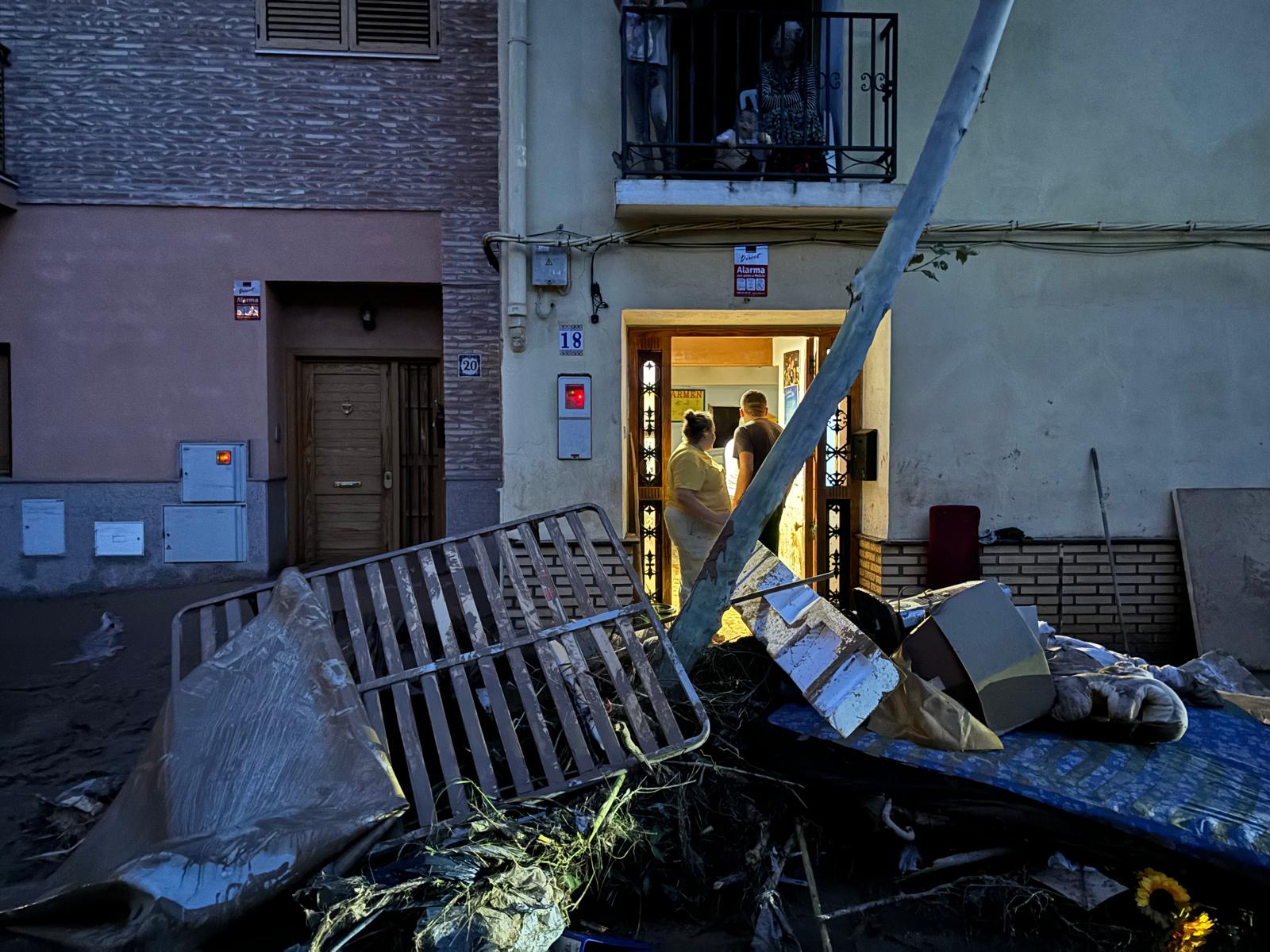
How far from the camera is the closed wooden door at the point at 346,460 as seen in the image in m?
8.19

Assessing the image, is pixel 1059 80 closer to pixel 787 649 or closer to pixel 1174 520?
pixel 1174 520

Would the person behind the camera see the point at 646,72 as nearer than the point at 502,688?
No

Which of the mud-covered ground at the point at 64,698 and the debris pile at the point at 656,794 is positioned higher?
the debris pile at the point at 656,794

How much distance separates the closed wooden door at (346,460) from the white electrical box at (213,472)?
0.90m

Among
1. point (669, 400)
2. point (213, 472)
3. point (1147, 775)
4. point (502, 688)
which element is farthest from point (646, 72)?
point (213, 472)

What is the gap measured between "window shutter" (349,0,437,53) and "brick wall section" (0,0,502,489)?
14 cm

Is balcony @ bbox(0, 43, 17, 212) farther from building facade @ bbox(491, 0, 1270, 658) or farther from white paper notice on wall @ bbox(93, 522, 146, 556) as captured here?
building facade @ bbox(491, 0, 1270, 658)

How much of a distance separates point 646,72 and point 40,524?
6.46 metres

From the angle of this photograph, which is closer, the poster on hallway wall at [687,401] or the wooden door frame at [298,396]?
the wooden door frame at [298,396]

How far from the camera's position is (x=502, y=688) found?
311 cm

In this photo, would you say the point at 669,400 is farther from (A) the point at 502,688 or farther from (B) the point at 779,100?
(A) the point at 502,688

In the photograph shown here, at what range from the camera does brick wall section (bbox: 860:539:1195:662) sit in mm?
5477

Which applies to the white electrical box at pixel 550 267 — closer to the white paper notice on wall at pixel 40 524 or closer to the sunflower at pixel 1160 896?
the sunflower at pixel 1160 896

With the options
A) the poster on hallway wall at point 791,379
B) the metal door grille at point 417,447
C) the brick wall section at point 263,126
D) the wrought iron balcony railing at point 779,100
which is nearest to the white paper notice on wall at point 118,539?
the metal door grille at point 417,447
